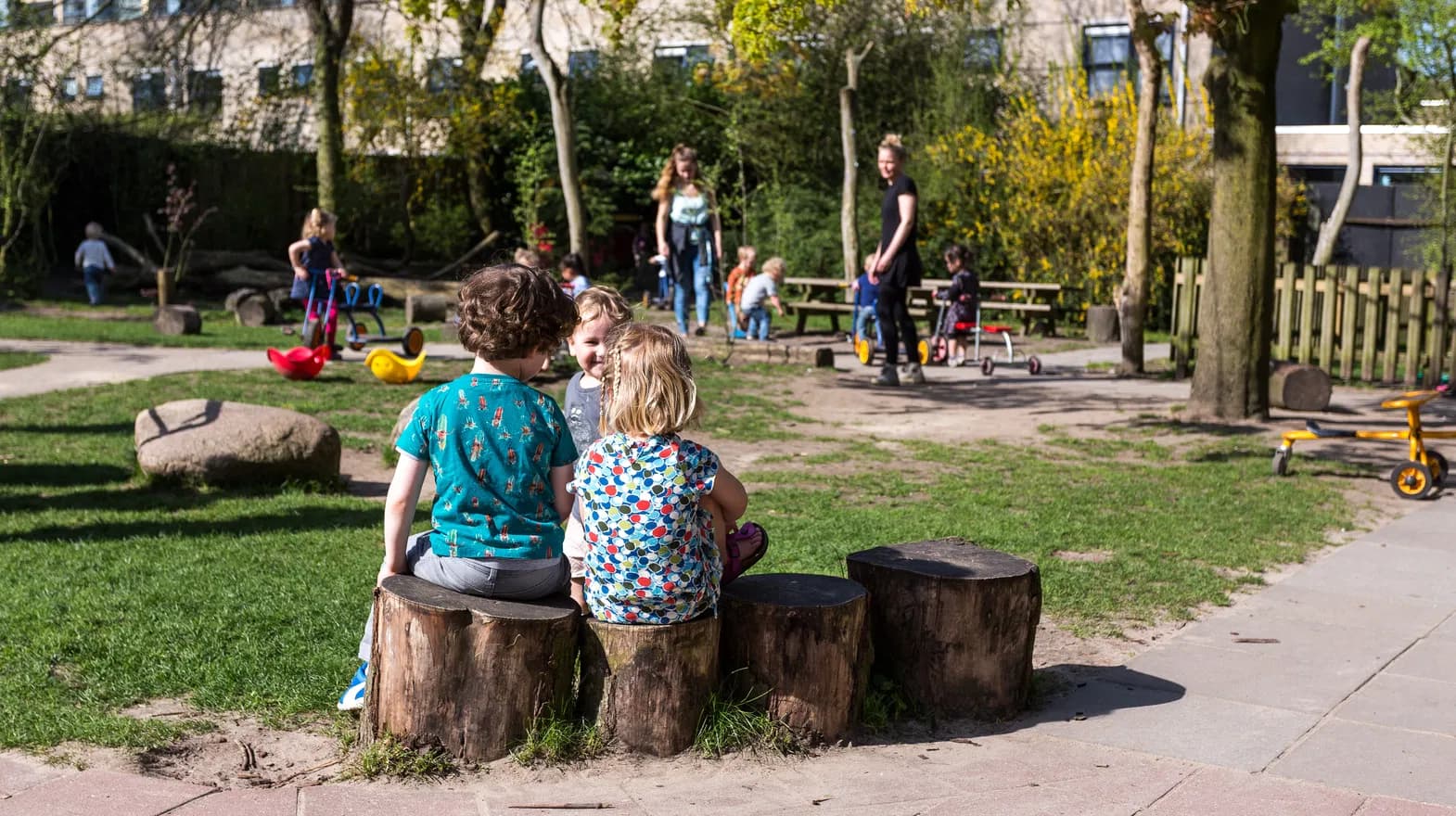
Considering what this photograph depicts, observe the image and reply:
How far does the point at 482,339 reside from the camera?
4367 mm

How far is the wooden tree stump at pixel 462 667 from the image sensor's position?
4168mm

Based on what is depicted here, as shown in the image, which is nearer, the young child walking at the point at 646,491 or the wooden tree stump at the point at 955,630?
the young child walking at the point at 646,491

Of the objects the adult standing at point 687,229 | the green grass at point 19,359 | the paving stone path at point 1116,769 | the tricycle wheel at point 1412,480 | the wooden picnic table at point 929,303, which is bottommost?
the paving stone path at point 1116,769

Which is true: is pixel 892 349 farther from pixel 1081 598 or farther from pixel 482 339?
pixel 482 339

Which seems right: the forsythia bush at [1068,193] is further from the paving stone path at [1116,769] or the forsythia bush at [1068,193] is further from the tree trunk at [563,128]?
the paving stone path at [1116,769]

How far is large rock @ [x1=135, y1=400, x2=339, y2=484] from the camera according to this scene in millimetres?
8547

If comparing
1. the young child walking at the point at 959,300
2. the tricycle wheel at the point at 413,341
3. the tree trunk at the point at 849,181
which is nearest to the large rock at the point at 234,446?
the tricycle wheel at the point at 413,341

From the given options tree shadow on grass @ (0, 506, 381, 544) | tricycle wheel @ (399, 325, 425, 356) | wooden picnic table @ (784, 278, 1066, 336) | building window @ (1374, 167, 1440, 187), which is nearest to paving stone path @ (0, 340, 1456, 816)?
tree shadow on grass @ (0, 506, 381, 544)

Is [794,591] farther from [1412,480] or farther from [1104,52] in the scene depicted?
[1104,52]

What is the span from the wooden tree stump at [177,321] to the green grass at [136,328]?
12 cm

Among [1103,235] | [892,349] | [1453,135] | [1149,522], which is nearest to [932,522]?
[1149,522]

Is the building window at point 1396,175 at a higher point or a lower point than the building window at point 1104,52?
lower

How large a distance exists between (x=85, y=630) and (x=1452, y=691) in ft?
15.9

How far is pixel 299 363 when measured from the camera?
43.0 ft
